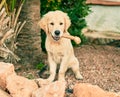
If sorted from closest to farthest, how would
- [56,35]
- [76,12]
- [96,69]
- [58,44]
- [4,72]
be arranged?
[4,72]
[56,35]
[58,44]
[96,69]
[76,12]

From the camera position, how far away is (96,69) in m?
6.98

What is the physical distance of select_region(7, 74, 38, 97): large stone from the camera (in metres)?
5.35

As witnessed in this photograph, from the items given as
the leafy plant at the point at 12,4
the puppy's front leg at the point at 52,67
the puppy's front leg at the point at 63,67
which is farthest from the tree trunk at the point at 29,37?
the puppy's front leg at the point at 63,67

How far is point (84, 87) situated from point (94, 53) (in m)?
2.54

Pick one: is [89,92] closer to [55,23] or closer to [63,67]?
[63,67]

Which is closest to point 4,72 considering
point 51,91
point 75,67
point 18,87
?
point 18,87

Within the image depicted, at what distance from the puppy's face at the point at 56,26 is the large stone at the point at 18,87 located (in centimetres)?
84

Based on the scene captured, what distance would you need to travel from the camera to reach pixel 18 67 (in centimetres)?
680

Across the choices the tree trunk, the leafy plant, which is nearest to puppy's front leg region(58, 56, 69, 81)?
the tree trunk

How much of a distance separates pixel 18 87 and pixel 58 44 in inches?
41.8

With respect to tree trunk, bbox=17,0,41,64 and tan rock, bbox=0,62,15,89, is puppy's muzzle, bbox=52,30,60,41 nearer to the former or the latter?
tan rock, bbox=0,62,15,89

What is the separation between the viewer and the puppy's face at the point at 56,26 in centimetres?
594

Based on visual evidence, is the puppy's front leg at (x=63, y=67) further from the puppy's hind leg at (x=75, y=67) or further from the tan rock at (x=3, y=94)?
the tan rock at (x=3, y=94)

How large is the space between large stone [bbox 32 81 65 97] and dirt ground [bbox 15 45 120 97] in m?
0.42
